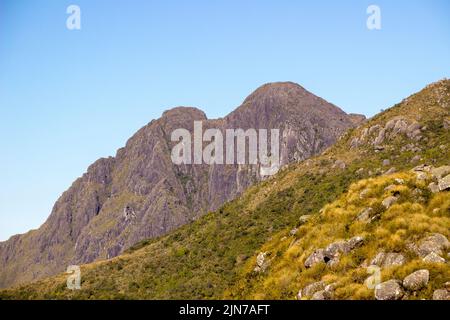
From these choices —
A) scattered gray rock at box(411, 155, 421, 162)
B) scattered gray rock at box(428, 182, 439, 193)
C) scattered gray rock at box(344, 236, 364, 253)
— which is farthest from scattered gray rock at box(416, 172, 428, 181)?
scattered gray rock at box(411, 155, 421, 162)

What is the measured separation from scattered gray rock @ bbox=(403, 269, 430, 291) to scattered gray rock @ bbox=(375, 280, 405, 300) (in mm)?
436

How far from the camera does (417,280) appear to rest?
2706cm

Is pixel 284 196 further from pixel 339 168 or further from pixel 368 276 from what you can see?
pixel 368 276

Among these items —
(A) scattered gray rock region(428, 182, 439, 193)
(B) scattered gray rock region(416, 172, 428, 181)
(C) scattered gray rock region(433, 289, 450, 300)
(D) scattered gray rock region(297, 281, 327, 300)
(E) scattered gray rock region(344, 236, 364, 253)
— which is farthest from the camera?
(B) scattered gray rock region(416, 172, 428, 181)

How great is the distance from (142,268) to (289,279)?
116m

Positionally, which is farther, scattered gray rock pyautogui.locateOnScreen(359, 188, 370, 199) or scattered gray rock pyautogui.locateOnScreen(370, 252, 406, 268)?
scattered gray rock pyautogui.locateOnScreen(359, 188, 370, 199)

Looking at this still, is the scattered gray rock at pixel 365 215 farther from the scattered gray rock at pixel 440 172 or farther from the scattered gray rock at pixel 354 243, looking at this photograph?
the scattered gray rock at pixel 440 172

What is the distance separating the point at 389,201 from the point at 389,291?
11.5 m

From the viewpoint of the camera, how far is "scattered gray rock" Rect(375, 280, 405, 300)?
26938mm

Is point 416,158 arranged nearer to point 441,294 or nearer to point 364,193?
point 364,193

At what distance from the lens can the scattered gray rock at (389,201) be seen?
3725 centimetres

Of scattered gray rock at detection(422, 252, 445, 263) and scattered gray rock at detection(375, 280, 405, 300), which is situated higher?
scattered gray rock at detection(422, 252, 445, 263)

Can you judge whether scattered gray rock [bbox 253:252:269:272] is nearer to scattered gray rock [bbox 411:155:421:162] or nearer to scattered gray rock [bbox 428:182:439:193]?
scattered gray rock [bbox 428:182:439:193]
